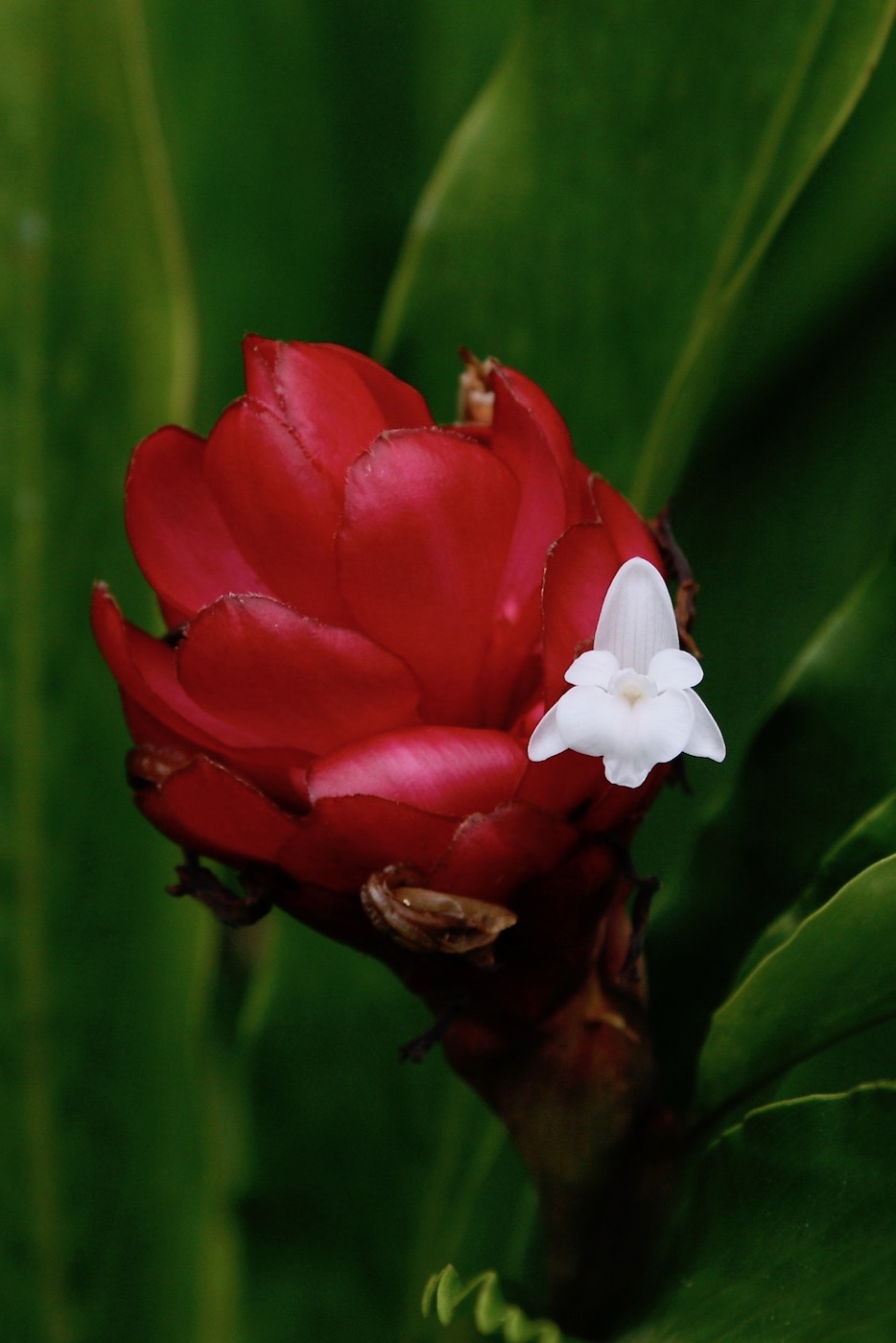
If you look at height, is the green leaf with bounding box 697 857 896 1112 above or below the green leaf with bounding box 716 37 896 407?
below

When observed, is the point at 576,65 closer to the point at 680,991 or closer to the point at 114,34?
the point at 114,34

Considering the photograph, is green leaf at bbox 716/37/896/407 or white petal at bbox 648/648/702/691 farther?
green leaf at bbox 716/37/896/407

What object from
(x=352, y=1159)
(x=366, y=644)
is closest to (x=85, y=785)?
(x=352, y=1159)

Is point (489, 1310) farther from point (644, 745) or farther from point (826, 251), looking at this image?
point (826, 251)

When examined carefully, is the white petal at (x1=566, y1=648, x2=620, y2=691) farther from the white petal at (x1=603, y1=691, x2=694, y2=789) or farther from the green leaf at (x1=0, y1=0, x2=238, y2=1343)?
the green leaf at (x1=0, y1=0, x2=238, y2=1343)

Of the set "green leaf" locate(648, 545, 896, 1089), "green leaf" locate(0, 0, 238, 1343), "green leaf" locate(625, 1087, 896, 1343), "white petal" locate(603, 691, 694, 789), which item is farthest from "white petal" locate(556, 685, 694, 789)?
"green leaf" locate(0, 0, 238, 1343)

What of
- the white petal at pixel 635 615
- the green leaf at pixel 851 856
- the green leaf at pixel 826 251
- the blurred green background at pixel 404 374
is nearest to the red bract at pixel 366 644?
the white petal at pixel 635 615

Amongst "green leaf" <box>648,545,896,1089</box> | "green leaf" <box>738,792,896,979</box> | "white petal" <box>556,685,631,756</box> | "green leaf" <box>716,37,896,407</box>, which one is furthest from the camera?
"green leaf" <box>716,37,896,407</box>

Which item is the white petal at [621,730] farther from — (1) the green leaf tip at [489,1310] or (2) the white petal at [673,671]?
(1) the green leaf tip at [489,1310]
